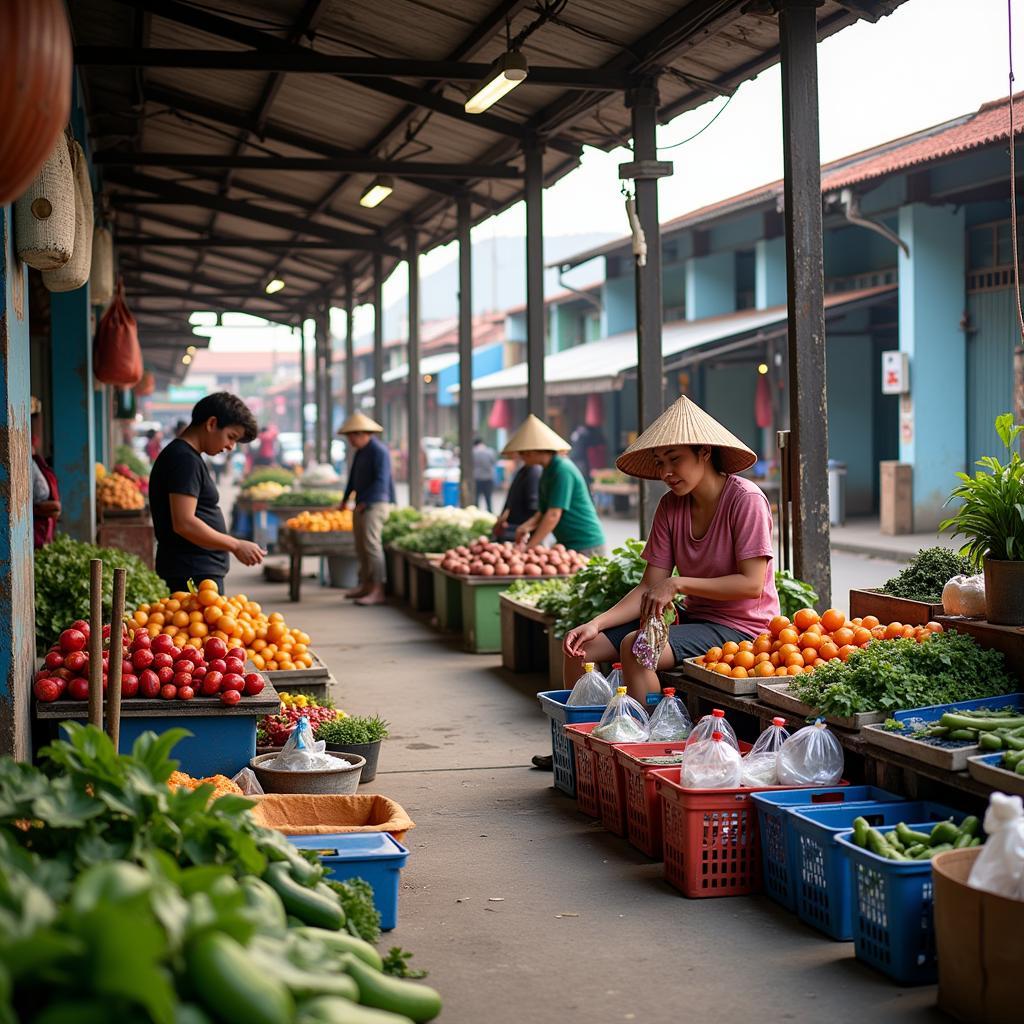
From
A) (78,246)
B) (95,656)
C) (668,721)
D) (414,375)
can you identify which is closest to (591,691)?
(668,721)

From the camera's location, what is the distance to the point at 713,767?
4828mm

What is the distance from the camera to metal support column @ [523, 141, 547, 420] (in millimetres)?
11914

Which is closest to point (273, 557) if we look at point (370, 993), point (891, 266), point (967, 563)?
point (891, 266)

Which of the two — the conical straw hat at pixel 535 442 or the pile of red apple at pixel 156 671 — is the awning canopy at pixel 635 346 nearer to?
the conical straw hat at pixel 535 442

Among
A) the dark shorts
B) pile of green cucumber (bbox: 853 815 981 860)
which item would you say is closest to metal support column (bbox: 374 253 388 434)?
the dark shorts

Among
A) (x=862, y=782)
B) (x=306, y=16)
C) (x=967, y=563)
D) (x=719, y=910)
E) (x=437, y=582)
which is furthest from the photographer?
(x=437, y=582)

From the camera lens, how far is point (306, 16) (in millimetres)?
10297

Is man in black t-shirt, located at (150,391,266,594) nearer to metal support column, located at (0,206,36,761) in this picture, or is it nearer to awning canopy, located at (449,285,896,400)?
metal support column, located at (0,206,36,761)

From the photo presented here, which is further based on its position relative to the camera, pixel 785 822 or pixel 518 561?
pixel 518 561

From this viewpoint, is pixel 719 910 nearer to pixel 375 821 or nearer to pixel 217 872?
pixel 375 821

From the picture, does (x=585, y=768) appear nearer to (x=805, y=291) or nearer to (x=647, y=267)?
(x=805, y=291)

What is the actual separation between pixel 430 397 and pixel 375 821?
45962mm

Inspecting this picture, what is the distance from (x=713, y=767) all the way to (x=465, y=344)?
10.9 m

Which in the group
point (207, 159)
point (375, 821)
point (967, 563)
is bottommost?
point (375, 821)
